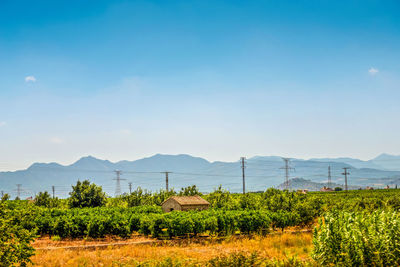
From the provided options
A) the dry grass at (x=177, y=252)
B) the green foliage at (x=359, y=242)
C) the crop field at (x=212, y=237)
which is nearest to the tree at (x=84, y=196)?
the crop field at (x=212, y=237)

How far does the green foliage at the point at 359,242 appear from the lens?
11250mm

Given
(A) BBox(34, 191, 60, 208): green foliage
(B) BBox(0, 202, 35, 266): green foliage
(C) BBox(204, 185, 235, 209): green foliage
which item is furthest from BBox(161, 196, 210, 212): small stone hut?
(B) BBox(0, 202, 35, 266): green foliage

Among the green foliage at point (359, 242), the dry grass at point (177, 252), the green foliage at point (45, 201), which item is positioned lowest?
the green foliage at point (45, 201)

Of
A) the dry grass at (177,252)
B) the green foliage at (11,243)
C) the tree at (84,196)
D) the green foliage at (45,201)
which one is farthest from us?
the green foliage at (45,201)

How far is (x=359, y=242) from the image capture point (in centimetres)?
1137

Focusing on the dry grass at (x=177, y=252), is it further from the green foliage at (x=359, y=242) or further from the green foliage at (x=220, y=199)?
the green foliage at (x=220, y=199)

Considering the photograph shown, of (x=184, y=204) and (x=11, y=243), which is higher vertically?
(x=11, y=243)

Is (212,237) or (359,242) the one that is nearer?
(359,242)

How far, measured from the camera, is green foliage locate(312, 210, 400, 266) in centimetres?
1125

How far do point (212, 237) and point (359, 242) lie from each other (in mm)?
12716

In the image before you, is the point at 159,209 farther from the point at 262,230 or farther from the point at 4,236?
the point at 4,236

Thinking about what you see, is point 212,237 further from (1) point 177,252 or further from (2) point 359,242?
(2) point 359,242

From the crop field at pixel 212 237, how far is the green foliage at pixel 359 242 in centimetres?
3

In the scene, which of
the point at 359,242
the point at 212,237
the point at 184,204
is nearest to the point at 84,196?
the point at 184,204
